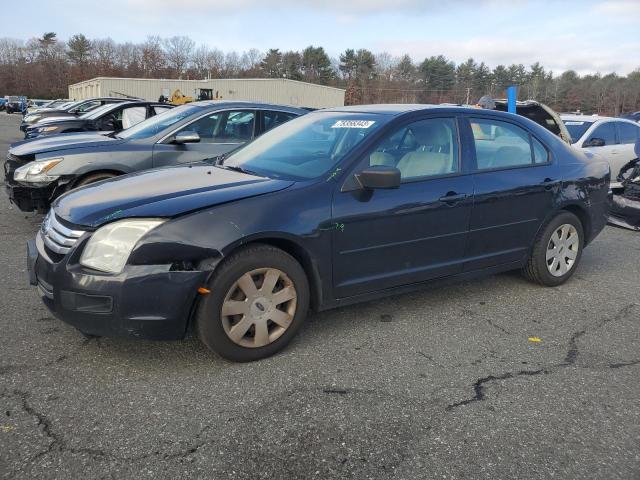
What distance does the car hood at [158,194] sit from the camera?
2918mm

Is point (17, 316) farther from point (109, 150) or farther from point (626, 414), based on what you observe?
point (626, 414)

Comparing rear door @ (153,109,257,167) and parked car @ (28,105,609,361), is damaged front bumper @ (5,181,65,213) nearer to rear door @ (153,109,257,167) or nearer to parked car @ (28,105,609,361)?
rear door @ (153,109,257,167)

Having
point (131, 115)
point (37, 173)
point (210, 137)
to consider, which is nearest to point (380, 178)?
point (210, 137)

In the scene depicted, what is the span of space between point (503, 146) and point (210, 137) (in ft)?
11.9

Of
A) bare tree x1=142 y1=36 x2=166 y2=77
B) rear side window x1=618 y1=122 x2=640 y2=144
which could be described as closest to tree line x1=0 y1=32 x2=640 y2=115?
bare tree x1=142 y1=36 x2=166 y2=77

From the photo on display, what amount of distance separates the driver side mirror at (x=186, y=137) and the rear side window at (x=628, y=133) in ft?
27.0

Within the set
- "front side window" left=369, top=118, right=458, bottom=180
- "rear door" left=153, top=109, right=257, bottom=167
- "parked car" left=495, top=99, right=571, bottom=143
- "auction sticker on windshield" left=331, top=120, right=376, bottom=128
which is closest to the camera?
"front side window" left=369, top=118, right=458, bottom=180

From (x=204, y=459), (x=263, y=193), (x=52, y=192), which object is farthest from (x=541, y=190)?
(x=52, y=192)

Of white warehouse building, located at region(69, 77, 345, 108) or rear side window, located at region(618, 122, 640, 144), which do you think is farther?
white warehouse building, located at region(69, 77, 345, 108)

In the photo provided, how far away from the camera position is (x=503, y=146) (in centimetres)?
429

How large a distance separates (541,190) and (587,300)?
1.05 m

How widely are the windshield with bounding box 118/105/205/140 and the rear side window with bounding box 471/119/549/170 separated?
359 centimetres

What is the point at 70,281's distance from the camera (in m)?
2.83

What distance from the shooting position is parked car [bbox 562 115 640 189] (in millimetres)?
9398
